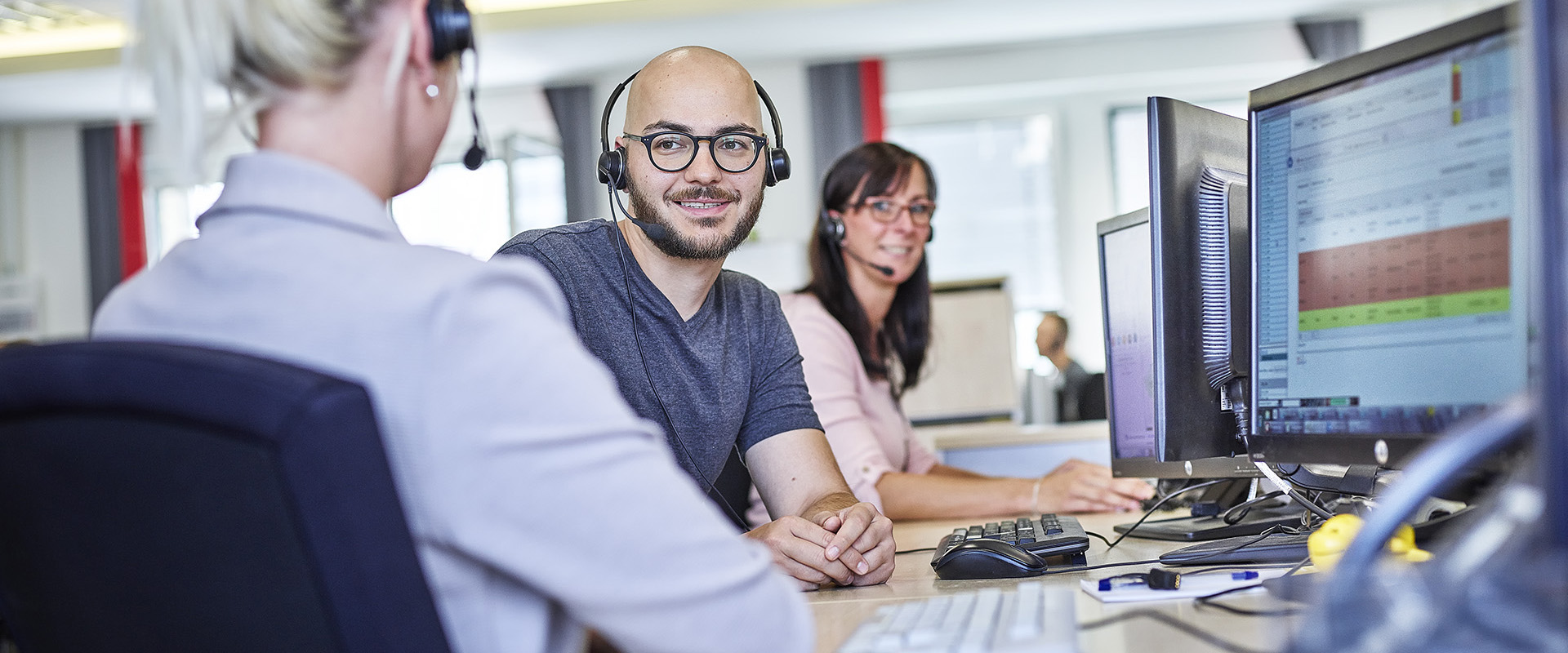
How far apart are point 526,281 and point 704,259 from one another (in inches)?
38.5

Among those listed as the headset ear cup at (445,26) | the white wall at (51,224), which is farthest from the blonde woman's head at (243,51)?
the white wall at (51,224)

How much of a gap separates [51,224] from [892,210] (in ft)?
23.0

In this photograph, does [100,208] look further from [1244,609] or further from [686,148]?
[1244,609]

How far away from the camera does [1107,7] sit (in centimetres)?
596

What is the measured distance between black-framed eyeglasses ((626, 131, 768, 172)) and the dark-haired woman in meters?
0.66

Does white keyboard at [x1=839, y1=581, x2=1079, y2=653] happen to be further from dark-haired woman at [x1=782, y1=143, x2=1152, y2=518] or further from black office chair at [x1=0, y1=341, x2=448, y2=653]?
dark-haired woman at [x1=782, y1=143, x2=1152, y2=518]

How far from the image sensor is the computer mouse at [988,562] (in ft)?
4.07

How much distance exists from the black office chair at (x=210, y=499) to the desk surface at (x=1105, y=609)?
1.27 ft

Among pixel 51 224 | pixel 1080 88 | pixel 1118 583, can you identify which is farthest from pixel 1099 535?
pixel 51 224

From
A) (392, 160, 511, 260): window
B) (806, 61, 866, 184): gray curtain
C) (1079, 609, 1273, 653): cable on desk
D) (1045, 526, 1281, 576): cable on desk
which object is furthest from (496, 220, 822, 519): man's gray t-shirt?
(392, 160, 511, 260): window

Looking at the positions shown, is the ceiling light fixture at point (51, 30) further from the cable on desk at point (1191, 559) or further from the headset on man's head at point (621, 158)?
the cable on desk at point (1191, 559)

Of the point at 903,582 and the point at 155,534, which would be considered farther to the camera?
the point at 903,582

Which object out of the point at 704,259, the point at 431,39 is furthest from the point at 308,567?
the point at 704,259

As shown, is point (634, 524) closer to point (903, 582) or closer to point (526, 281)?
point (526, 281)
